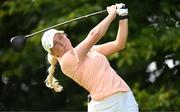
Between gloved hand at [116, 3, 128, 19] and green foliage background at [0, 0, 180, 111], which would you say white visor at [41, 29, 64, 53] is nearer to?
gloved hand at [116, 3, 128, 19]

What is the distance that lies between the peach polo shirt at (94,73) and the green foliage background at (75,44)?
2.25 meters

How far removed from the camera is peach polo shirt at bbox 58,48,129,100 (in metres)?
5.72

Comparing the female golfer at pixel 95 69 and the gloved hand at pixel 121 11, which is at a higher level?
the gloved hand at pixel 121 11

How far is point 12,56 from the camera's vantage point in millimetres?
10086

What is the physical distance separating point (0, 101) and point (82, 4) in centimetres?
248

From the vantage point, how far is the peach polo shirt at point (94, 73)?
5.72m

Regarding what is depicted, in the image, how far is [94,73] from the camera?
573cm


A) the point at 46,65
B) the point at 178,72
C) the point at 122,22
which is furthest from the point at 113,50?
the point at 46,65

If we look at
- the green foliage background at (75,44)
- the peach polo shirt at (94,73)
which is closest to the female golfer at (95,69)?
the peach polo shirt at (94,73)

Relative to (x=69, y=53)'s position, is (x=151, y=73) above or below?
below

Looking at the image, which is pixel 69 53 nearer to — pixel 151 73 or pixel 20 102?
pixel 151 73

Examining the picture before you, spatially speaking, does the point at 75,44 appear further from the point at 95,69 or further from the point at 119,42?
the point at 95,69

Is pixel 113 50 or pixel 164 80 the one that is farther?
pixel 164 80

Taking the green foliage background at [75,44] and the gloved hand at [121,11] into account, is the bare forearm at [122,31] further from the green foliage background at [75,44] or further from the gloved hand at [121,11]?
the green foliage background at [75,44]
